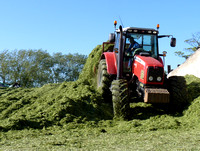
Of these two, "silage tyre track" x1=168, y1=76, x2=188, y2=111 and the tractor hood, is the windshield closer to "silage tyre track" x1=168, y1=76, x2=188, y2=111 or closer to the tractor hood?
the tractor hood

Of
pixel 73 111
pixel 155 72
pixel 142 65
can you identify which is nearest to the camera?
pixel 155 72

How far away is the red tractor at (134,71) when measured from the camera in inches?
283

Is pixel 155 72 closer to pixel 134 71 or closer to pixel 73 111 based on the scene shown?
pixel 134 71

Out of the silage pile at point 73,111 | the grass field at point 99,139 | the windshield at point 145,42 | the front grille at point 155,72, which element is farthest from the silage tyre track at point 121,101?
the windshield at point 145,42

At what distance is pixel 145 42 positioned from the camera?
28.0 feet

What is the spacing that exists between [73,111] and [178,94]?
3.11 meters

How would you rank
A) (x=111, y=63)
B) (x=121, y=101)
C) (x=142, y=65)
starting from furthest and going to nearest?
1. (x=111, y=63)
2. (x=142, y=65)
3. (x=121, y=101)

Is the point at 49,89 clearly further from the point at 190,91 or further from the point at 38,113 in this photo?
the point at 190,91

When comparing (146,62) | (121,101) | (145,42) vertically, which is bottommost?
(121,101)

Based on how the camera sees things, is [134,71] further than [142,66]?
Yes

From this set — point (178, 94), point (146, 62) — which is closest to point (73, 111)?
point (146, 62)

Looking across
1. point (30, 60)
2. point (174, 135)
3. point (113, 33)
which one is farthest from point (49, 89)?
point (30, 60)

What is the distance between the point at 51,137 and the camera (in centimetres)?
569

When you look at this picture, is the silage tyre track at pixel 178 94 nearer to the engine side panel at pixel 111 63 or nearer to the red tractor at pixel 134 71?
the red tractor at pixel 134 71
